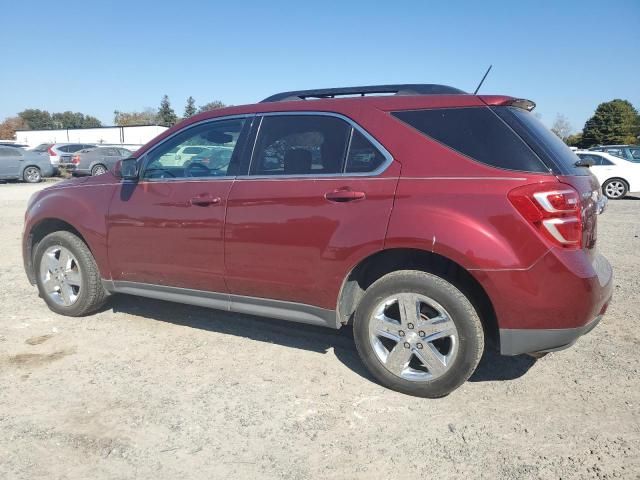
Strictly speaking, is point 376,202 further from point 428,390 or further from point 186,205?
point 186,205

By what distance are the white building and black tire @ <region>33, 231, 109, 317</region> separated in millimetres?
46618

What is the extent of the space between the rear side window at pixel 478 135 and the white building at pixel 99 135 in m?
48.7

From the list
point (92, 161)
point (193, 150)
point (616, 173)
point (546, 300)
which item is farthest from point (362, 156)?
point (92, 161)

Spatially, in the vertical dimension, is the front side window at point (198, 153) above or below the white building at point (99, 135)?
above

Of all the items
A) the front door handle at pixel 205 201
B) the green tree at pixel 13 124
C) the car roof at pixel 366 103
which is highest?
the car roof at pixel 366 103

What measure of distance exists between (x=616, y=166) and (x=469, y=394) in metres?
14.4

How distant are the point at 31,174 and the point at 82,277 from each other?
20.3m

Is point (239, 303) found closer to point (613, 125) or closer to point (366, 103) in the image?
point (366, 103)

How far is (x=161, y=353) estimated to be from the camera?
152 inches

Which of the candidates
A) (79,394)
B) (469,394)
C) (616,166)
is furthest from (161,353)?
(616,166)

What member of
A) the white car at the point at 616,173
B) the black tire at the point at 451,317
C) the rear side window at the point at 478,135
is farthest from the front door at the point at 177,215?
the white car at the point at 616,173

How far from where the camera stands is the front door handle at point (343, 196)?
10.3 ft

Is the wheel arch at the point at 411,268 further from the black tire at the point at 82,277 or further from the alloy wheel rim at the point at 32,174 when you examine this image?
the alloy wheel rim at the point at 32,174

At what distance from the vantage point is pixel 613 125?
180 ft
